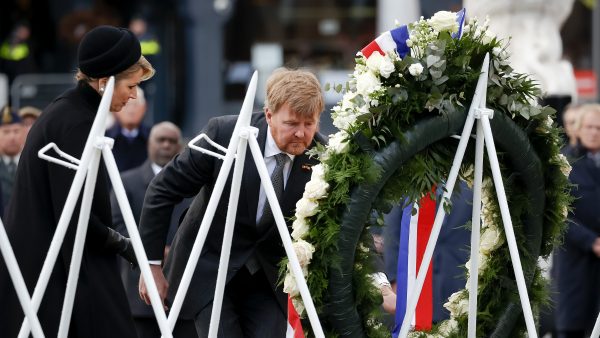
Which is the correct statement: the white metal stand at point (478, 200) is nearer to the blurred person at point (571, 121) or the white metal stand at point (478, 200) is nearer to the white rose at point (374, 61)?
the white rose at point (374, 61)

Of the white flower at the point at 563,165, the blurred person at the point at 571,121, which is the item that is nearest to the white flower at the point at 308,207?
the white flower at the point at 563,165

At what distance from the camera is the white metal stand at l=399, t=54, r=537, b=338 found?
5340 mm

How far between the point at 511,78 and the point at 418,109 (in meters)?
0.54

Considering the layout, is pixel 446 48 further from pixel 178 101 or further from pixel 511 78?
pixel 178 101

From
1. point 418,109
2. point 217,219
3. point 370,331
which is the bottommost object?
point 370,331

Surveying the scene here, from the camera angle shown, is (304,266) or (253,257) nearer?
(304,266)

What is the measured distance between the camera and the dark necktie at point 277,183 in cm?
586

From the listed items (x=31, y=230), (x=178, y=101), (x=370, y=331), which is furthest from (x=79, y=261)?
(x=178, y=101)

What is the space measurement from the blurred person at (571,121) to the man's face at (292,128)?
408cm

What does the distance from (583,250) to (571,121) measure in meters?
1.24

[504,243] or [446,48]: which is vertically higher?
[446,48]

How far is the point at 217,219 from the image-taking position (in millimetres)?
5996

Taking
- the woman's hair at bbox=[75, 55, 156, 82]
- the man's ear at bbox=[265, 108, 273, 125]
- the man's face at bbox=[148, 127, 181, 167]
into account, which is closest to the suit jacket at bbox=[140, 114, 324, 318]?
the man's ear at bbox=[265, 108, 273, 125]

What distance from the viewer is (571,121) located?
9984mm
